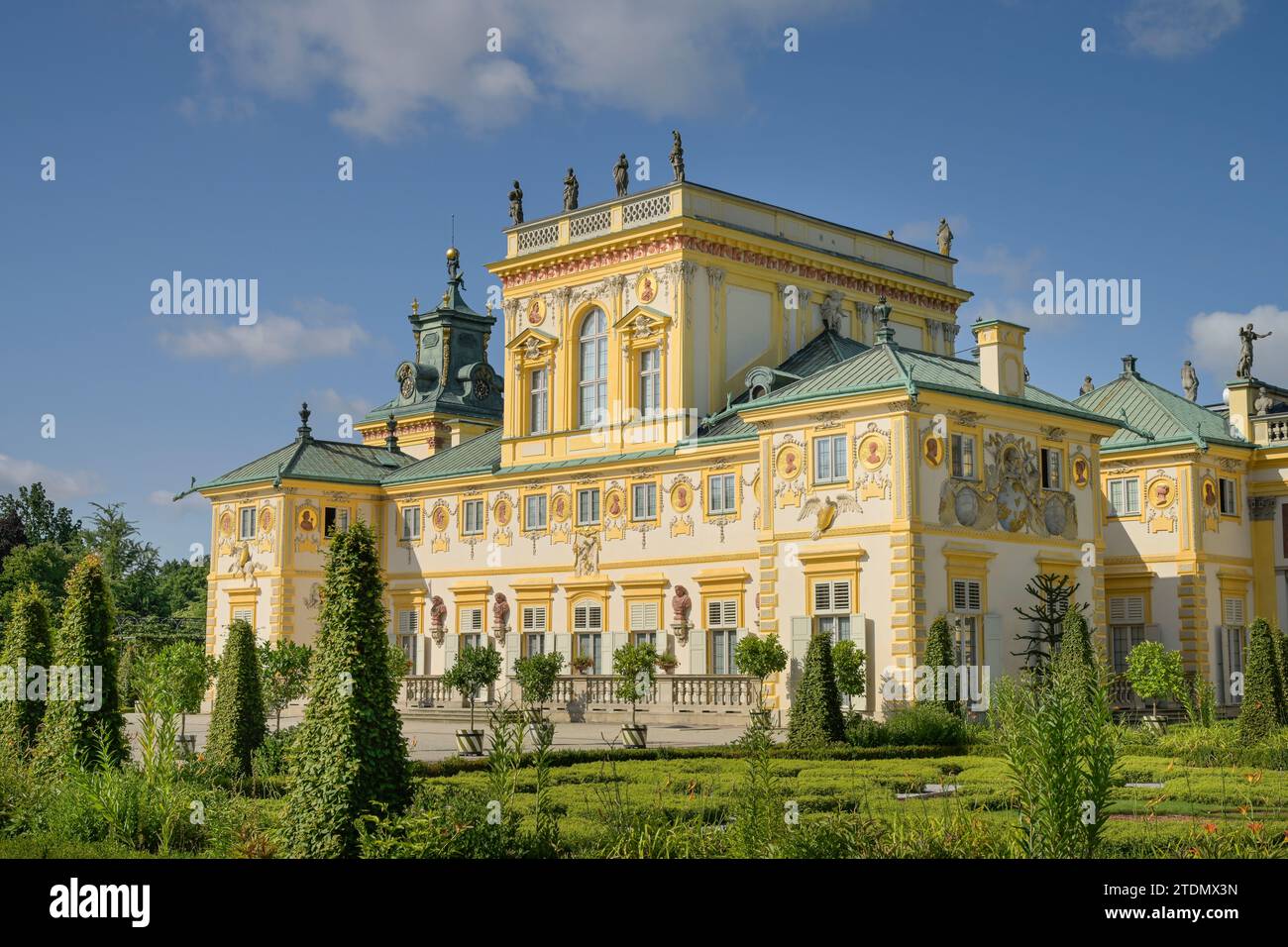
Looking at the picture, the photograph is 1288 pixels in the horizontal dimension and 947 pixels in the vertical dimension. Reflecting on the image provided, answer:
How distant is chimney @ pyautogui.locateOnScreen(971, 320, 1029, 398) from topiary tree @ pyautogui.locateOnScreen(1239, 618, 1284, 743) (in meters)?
10.6

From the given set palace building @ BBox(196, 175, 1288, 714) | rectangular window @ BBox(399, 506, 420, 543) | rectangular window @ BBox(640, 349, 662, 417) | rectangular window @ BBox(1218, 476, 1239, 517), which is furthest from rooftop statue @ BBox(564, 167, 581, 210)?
rectangular window @ BBox(1218, 476, 1239, 517)

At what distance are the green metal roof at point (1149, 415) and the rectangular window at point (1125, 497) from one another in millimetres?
1092

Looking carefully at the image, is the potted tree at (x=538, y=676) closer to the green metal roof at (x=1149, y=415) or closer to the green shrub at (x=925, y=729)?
the green shrub at (x=925, y=729)

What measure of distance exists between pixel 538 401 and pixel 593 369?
2.63 m

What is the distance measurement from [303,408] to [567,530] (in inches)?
559

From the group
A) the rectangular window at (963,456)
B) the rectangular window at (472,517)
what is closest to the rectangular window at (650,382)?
the rectangular window at (472,517)

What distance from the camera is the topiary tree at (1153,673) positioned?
34.1 metres

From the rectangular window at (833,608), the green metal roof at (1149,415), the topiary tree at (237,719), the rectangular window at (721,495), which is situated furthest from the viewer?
the green metal roof at (1149,415)

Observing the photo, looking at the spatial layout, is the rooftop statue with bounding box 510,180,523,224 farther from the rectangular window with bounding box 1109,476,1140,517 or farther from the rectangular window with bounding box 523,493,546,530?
the rectangular window with bounding box 1109,476,1140,517

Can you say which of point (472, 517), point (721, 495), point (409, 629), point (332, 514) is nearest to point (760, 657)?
point (721, 495)

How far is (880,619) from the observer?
35.0m

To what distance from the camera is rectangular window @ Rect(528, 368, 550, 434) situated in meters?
49.0
